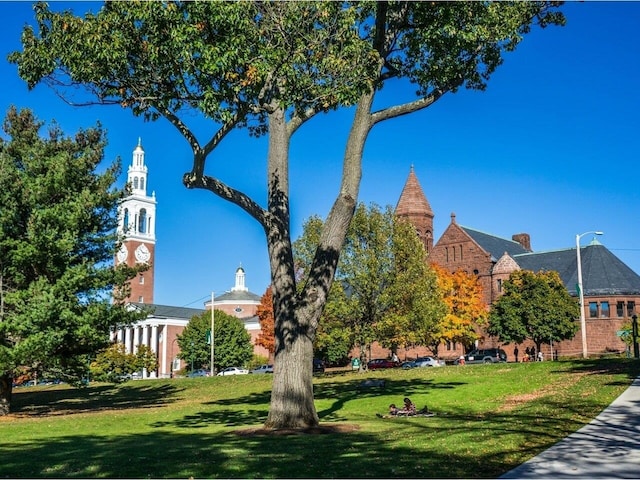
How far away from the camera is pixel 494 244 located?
87438 mm

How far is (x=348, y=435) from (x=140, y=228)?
380ft

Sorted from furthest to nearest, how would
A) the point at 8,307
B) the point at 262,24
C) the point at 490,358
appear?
the point at 490,358 → the point at 8,307 → the point at 262,24

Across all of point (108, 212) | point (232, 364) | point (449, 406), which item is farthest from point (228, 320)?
point (449, 406)

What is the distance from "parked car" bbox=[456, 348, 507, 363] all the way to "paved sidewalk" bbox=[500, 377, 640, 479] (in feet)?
186

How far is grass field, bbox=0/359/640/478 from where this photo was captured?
366 inches

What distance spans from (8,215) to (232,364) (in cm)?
6154

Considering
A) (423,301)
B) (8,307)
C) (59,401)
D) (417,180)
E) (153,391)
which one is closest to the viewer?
(8,307)

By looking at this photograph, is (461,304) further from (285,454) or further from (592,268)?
(285,454)

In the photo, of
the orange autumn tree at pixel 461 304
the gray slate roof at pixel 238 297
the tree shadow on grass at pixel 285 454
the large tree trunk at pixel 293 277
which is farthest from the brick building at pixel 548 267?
the tree shadow on grass at pixel 285 454

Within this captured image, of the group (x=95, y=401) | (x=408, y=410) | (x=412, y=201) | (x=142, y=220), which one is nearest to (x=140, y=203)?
(x=142, y=220)

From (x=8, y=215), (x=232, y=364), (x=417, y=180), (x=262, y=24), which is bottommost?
(x=232, y=364)

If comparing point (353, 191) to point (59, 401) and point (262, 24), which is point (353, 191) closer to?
point (262, 24)

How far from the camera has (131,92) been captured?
1532 cm

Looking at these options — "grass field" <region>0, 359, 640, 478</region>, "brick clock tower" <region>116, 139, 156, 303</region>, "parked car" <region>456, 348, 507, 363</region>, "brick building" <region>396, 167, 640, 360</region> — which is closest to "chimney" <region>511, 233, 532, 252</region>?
"brick building" <region>396, 167, 640, 360</region>
